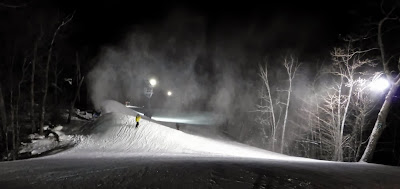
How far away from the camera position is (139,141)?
1401cm

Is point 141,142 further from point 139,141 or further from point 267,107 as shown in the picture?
point 267,107

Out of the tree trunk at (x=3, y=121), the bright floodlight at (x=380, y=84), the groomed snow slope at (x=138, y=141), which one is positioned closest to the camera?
the groomed snow slope at (x=138, y=141)

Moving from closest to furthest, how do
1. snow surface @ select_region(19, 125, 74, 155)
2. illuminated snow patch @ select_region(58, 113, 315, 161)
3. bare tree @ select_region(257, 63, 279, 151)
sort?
1. illuminated snow patch @ select_region(58, 113, 315, 161)
2. snow surface @ select_region(19, 125, 74, 155)
3. bare tree @ select_region(257, 63, 279, 151)

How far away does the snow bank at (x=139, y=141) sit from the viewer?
12.9 m

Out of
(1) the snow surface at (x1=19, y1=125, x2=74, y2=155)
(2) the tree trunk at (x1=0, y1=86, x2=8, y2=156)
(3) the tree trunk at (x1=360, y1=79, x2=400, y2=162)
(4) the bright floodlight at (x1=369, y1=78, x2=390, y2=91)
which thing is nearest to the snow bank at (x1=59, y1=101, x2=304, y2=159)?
(1) the snow surface at (x1=19, y1=125, x2=74, y2=155)

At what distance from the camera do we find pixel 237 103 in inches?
1398

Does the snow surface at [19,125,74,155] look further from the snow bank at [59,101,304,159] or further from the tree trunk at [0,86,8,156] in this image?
the tree trunk at [0,86,8,156]

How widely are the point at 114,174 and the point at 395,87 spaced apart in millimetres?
13765

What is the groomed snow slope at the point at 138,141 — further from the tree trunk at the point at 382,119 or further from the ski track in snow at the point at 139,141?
the tree trunk at the point at 382,119

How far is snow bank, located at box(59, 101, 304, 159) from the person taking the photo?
12.9 m

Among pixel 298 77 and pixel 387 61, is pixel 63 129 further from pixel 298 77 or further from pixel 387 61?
pixel 298 77

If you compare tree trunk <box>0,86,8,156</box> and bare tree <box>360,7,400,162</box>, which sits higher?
bare tree <box>360,7,400,162</box>

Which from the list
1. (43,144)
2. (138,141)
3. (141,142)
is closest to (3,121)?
(43,144)

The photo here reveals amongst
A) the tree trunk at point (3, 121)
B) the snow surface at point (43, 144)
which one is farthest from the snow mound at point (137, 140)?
the tree trunk at point (3, 121)
